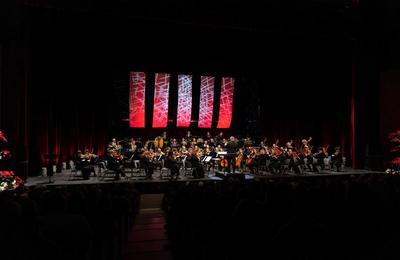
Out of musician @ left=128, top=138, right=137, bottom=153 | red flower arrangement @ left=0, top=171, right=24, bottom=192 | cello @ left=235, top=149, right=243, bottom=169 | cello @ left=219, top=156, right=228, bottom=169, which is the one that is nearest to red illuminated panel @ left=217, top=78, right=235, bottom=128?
cello @ left=219, top=156, right=228, bottom=169

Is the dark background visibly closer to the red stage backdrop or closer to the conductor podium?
the red stage backdrop

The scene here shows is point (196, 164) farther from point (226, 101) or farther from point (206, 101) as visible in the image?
point (226, 101)

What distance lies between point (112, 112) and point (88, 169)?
257 inches

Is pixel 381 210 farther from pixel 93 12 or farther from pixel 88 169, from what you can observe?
pixel 93 12

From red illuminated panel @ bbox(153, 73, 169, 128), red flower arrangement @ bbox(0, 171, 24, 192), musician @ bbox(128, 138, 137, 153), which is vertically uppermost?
red illuminated panel @ bbox(153, 73, 169, 128)

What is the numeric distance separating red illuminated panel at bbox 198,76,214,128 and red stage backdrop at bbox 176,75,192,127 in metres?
0.77

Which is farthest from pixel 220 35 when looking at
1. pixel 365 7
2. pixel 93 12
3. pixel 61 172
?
pixel 61 172

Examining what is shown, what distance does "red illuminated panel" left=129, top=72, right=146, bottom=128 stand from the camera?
16734 millimetres

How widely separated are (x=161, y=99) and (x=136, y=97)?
1.38m

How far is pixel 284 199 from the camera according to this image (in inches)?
169

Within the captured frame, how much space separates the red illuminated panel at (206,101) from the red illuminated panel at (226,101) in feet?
1.99

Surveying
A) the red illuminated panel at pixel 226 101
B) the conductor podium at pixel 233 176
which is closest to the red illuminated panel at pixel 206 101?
the red illuminated panel at pixel 226 101

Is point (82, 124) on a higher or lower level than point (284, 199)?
higher

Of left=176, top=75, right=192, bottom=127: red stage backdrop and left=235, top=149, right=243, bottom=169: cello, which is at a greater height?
left=176, top=75, right=192, bottom=127: red stage backdrop
